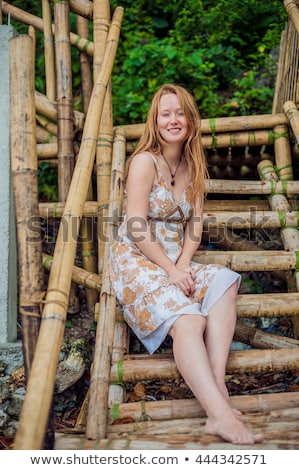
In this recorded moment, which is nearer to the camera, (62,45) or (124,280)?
(124,280)

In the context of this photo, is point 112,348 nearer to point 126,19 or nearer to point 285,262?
point 285,262

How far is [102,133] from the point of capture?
3012mm

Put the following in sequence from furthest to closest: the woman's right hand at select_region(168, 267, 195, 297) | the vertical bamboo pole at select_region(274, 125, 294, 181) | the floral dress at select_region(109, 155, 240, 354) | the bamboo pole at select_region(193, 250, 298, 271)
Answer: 1. the vertical bamboo pole at select_region(274, 125, 294, 181)
2. the bamboo pole at select_region(193, 250, 298, 271)
3. the woman's right hand at select_region(168, 267, 195, 297)
4. the floral dress at select_region(109, 155, 240, 354)

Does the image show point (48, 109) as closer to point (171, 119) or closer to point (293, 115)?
point (171, 119)

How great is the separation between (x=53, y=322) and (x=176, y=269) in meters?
0.77

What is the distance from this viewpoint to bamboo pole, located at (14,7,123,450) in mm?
1273

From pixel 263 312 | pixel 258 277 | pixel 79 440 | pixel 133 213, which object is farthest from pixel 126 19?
pixel 79 440

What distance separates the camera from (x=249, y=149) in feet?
11.1

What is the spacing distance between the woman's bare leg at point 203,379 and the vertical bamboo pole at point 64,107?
1276 millimetres

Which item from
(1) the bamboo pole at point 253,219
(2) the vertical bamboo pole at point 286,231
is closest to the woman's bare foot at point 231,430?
(2) the vertical bamboo pole at point 286,231

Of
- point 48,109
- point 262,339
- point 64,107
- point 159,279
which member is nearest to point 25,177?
point 159,279

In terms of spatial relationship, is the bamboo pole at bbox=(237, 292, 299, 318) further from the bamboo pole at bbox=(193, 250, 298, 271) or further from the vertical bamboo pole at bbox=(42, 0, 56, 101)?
the vertical bamboo pole at bbox=(42, 0, 56, 101)

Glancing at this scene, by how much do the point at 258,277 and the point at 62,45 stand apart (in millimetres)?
1964

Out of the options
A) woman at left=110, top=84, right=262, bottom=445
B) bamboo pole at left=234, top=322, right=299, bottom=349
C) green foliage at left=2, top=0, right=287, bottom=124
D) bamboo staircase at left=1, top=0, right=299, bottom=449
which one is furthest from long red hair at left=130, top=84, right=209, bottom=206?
green foliage at left=2, top=0, right=287, bottom=124
